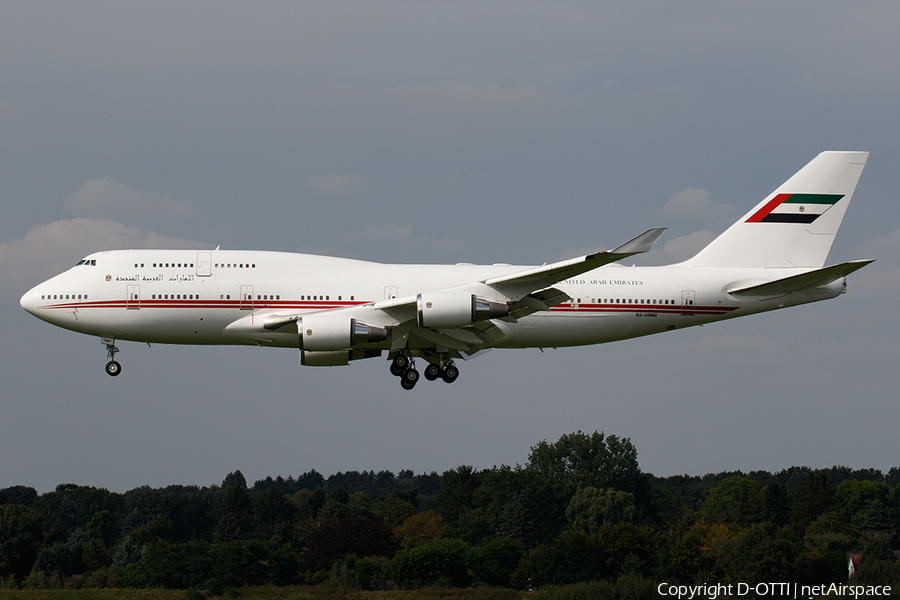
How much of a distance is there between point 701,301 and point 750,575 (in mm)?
52353

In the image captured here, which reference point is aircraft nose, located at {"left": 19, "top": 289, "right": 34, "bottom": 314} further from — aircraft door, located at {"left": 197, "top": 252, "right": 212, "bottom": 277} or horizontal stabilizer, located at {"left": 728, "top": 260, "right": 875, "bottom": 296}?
horizontal stabilizer, located at {"left": 728, "top": 260, "right": 875, "bottom": 296}

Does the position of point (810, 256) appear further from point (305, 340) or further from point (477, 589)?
point (477, 589)

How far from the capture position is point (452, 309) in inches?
1320

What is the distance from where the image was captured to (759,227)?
138 feet

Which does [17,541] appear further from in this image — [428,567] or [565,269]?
[565,269]

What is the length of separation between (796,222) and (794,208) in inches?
29.5

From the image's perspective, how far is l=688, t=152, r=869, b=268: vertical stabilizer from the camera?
41.5 meters

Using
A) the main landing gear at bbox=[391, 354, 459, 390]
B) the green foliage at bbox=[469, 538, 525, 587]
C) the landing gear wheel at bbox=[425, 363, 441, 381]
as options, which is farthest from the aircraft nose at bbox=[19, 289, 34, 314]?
the green foliage at bbox=[469, 538, 525, 587]

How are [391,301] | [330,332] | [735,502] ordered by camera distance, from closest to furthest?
[330,332] → [391,301] → [735,502]

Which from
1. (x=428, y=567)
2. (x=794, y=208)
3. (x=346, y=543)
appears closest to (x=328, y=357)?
(x=794, y=208)

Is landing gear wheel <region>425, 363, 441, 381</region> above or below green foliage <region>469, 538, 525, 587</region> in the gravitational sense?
above

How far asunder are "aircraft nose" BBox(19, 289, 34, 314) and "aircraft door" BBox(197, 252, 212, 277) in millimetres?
6916

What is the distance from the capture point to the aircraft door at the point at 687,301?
1543 inches

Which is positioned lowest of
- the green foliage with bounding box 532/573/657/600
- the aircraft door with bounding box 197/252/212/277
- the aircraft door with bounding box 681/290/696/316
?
the green foliage with bounding box 532/573/657/600
